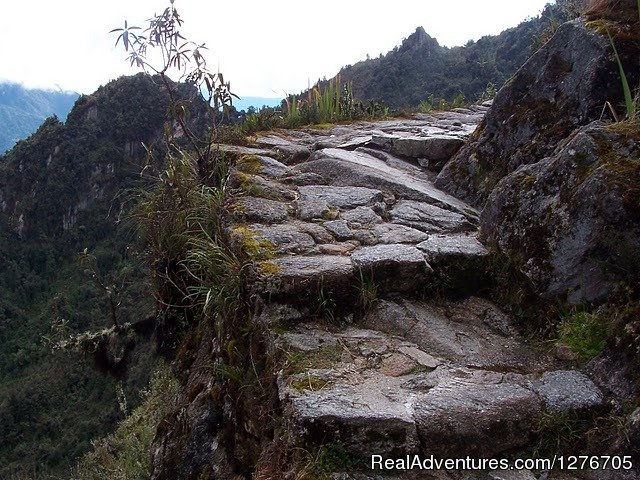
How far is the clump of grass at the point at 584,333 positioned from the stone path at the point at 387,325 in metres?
0.10

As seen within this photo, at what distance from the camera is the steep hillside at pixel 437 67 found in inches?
1164

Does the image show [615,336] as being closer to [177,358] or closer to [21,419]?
[177,358]

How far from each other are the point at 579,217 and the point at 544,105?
1194 millimetres

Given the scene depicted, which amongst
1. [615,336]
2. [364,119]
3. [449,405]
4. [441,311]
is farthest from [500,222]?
[364,119]

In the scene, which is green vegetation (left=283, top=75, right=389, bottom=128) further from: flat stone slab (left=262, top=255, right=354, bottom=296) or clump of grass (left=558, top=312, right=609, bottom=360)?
clump of grass (left=558, top=312, right=609, bottom=360)

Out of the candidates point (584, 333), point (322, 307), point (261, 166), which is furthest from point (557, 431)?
point (261, 166)

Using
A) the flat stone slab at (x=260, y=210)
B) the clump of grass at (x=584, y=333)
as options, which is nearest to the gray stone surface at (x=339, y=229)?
the flat stone slab at (x=260, y=210)

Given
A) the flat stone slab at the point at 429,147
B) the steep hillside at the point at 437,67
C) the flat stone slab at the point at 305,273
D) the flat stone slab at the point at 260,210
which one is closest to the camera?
the flat stone slab at the point at 305,273

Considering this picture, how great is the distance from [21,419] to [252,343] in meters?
30.2

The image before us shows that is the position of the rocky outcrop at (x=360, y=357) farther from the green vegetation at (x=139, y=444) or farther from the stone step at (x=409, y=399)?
the green vegetation at (x=139, y=444)

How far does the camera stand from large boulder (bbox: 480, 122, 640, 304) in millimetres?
1939

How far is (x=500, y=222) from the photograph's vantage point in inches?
96.9

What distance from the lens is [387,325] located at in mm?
2170

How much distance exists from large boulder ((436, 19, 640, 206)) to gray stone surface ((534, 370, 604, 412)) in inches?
56.7
